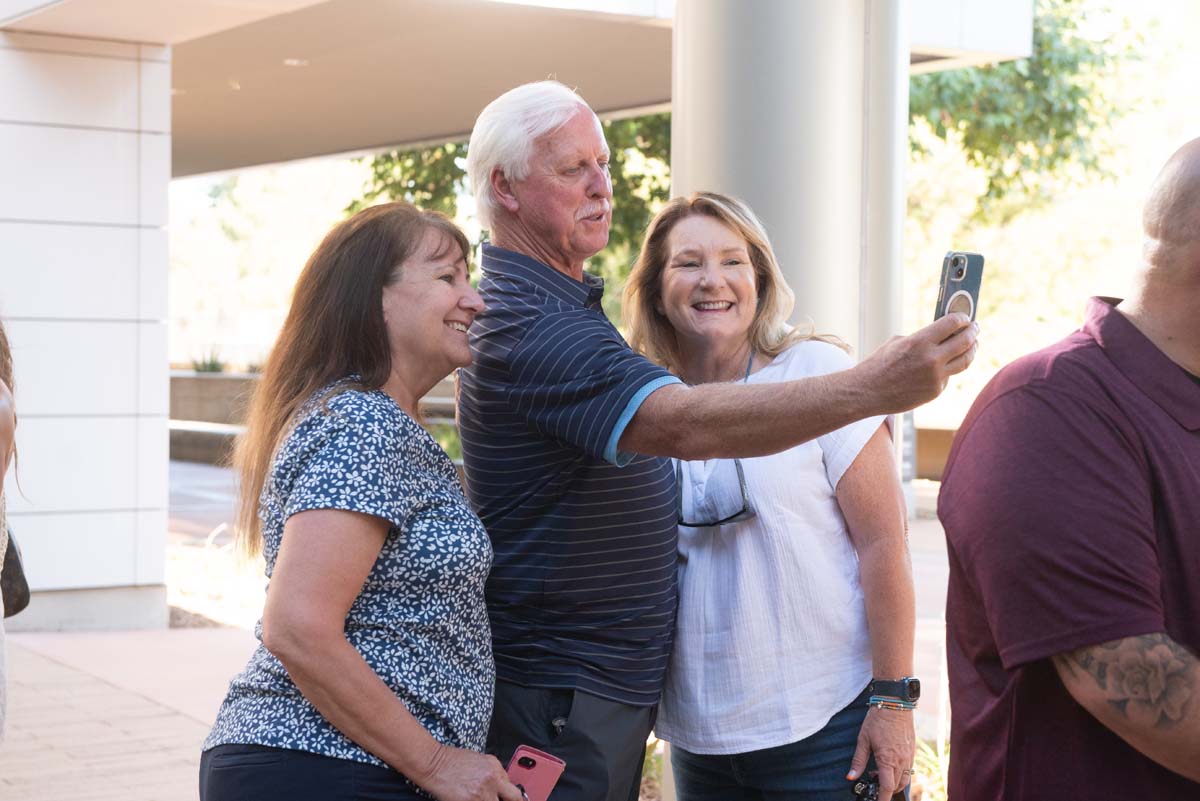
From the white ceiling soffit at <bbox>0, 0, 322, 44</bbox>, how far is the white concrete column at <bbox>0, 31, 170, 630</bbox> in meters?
0.17

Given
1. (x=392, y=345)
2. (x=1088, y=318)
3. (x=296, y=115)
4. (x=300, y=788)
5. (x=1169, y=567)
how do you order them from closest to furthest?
(x=1169, y=567) → (x=1088, y=318) → (x=300, y=788) → (x=392, y=345) → (x=296, y=115)

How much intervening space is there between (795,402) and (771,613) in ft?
2.39

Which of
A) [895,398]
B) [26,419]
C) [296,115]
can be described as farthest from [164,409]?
[895,398]

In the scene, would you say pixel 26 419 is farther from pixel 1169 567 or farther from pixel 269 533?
pixel 1169 567

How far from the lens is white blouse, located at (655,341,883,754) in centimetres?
280

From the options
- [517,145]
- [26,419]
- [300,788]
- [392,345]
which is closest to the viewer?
[300,788]

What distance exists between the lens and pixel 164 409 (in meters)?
9.12

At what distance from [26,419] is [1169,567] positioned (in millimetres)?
7934

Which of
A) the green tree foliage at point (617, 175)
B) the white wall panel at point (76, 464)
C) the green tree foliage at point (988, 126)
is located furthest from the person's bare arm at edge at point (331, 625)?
the green tree foliage at point (988, 126)

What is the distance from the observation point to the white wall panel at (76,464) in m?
8.70

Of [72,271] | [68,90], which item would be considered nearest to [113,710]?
[72,271]

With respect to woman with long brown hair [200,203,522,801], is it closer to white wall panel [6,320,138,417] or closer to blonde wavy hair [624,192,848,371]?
blonde wavy hair [624,192,848,371]

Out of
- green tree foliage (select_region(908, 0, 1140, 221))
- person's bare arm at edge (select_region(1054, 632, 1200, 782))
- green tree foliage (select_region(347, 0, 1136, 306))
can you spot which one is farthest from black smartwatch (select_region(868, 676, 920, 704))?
green tree foliage (select_region(908, 0, 1140, 221))

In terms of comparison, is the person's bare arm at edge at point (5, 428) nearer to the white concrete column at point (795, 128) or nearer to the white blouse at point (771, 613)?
the white blouse at point (771, 613)
